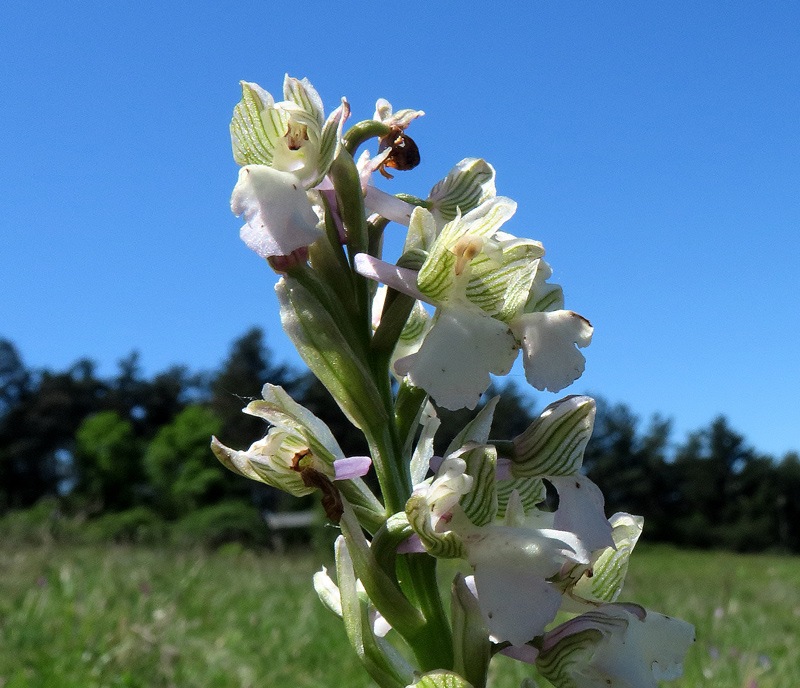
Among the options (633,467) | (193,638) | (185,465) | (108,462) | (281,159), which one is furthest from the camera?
(633,467)

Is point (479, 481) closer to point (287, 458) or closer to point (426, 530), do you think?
point (426, 530)

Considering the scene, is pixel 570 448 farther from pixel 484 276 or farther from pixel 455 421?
pixel 455 421

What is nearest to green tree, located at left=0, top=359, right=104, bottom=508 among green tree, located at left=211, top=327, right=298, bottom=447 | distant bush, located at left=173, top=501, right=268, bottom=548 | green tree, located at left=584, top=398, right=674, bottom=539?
green tree, located at left=211, top=327, right=298, bottom=447

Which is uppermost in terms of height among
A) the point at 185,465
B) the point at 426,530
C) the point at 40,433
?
the point at 40,433

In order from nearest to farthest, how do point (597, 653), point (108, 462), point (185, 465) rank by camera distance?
1. point (597, 653)
2. point (185, 465)
3. point (108, 462)

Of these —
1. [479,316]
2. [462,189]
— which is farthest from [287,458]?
[462,189]

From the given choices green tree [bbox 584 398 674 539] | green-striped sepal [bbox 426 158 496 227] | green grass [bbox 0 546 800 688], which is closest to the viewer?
green-striped sepal [bbox 426 158 496 227]

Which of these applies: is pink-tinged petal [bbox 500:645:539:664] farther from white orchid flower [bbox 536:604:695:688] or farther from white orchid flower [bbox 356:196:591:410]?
white orchid flower [bbox 356:196:591:410]

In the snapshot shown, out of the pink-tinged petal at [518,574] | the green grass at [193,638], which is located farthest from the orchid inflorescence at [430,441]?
the green grass at [193,638]

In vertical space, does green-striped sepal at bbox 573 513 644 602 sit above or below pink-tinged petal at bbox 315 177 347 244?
below
